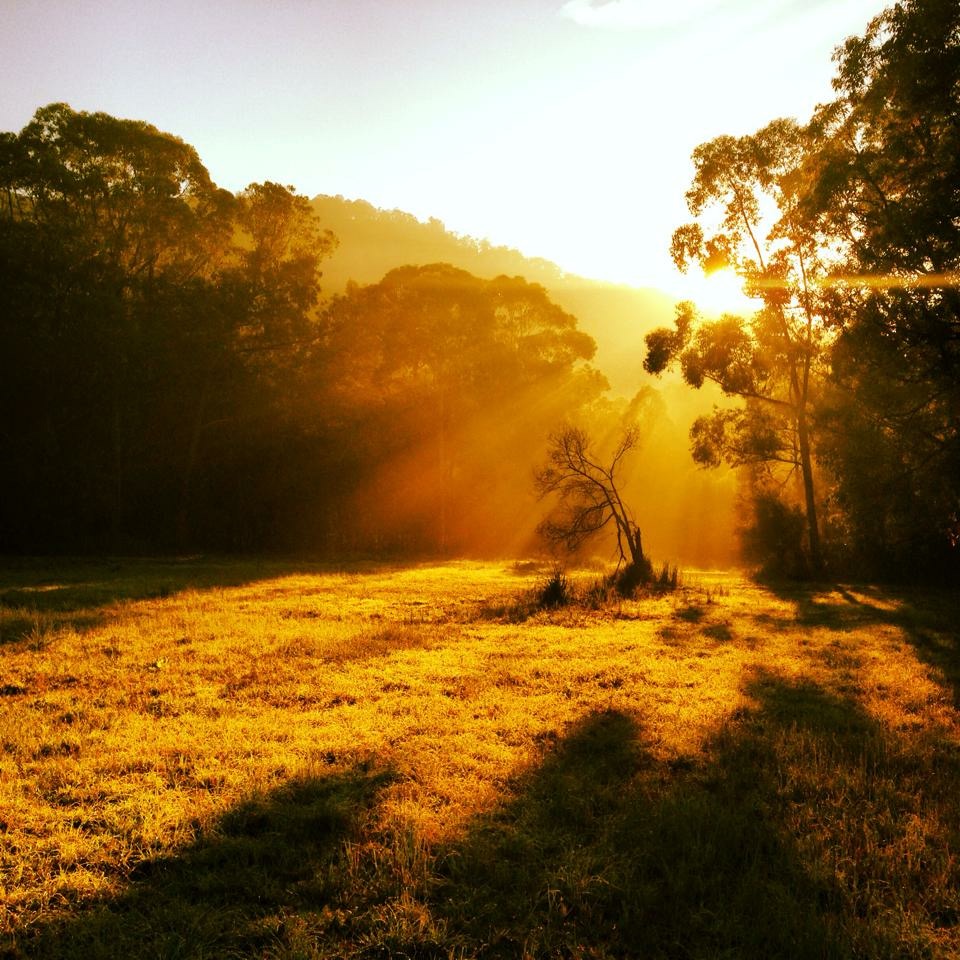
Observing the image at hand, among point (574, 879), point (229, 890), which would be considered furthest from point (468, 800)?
point (229, 890)

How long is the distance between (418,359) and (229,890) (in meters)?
32.8

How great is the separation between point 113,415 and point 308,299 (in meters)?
9.74

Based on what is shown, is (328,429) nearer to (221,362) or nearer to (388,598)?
(221,362)

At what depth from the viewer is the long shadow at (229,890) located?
323 cm

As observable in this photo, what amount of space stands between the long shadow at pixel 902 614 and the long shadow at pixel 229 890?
25.3ft

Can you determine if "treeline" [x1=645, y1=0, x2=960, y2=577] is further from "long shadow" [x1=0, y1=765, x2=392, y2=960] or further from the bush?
"long shadow" [x1=0, y1=765, x2=392, y2=960]

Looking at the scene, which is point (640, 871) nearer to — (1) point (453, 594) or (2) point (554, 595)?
(2) point (554, 595)

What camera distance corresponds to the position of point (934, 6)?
12.6 meters

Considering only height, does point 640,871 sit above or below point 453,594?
above

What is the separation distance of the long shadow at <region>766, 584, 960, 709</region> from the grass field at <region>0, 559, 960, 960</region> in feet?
2.24

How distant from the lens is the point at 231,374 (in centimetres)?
2783

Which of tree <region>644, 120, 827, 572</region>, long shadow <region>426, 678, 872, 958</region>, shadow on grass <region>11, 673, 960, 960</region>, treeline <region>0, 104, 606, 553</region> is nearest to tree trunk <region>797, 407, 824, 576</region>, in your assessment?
tree <region>644, 120, 827, 572</region>

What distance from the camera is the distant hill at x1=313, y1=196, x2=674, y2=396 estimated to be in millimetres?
97125


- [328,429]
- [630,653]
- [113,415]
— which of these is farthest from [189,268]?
[630,653]
